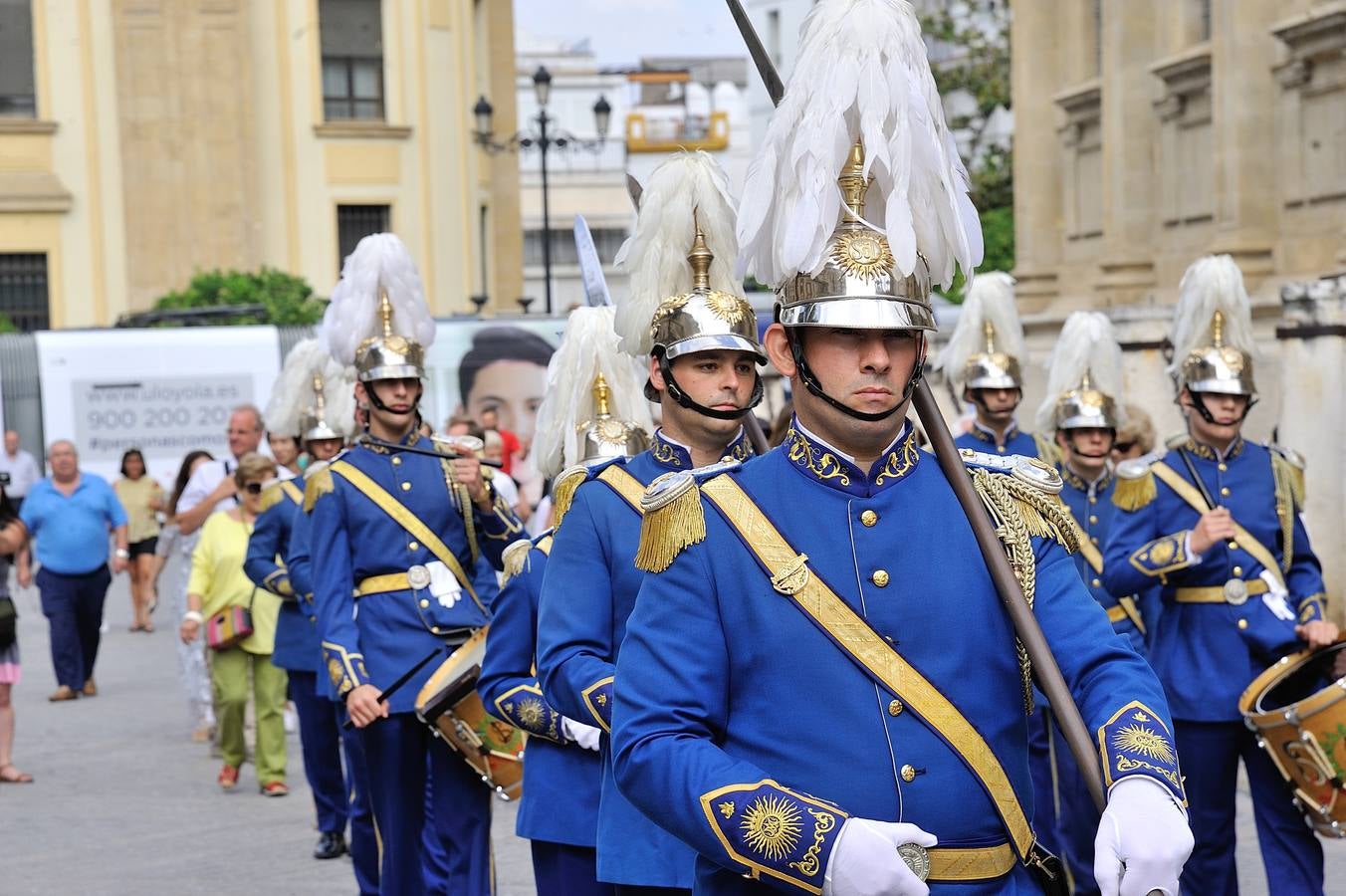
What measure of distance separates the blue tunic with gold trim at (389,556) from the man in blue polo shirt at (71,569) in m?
9.08

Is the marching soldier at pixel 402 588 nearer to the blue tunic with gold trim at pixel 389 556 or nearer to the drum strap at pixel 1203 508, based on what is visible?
the blue tunic with gold trim at pixel 389 556

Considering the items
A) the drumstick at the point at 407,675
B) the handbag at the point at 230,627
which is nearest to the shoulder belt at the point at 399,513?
the drumstick at the point at 407,675

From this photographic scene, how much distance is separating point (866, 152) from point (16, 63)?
37.7 m

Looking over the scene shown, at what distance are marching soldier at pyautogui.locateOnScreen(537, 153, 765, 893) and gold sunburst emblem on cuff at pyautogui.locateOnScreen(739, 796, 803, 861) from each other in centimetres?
128

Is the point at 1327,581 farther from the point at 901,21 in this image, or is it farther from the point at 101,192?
the point at 101,192

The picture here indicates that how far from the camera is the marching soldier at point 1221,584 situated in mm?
7371

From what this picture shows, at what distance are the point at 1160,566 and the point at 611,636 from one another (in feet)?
10.1

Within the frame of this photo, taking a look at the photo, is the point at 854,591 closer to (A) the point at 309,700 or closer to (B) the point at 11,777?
(A) the point at 309,700

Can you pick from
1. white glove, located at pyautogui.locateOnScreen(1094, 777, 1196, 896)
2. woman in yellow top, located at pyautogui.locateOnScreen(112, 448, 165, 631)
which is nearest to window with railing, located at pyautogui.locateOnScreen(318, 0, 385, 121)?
woman in yellow top, located at pyautogui.locateOnScreen(112, 448, 165, 631)

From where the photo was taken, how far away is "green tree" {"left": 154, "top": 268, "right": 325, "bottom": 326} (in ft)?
111

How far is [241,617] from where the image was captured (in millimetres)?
11859

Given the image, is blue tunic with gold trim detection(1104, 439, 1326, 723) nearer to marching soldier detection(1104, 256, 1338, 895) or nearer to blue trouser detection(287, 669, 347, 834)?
marching soldier detection(1104, 256, 1338, 895)

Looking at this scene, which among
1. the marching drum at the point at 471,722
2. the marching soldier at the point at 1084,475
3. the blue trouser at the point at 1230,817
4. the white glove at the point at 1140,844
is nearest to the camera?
the white glove at the point at 1140,844

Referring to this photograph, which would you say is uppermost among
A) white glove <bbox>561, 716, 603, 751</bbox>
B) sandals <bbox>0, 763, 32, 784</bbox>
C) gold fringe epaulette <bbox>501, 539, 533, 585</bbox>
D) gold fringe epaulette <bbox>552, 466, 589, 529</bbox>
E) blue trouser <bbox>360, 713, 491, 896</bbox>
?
gold fringe epaulette <bbox>552, 466, 589, 529</bbox>
